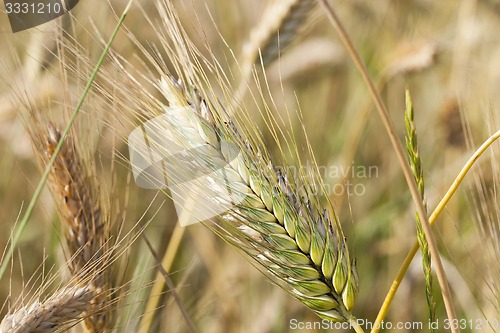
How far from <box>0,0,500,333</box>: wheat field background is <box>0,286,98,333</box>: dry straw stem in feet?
0.75

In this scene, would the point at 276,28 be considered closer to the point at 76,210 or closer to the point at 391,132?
the point at 76,210

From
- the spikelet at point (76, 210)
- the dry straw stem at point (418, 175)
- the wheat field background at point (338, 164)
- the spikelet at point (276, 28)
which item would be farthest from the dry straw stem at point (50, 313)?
the spikelet at point (276, 28)

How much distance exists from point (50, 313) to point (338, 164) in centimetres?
82

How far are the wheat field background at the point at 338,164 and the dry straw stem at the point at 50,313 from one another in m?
0.23

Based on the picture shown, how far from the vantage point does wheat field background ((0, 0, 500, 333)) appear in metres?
1.23

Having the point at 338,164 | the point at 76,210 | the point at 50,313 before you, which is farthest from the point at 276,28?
the point at 50,313

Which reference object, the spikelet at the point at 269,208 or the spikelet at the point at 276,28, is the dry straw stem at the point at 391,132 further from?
the spikelet at the point at 276,28

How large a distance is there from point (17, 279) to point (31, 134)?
0.77 m

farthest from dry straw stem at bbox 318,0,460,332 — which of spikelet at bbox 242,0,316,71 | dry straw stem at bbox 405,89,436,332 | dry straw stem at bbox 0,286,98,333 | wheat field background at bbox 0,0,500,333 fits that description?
spikelet at bbox 242,0,316,71

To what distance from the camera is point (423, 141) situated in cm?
173

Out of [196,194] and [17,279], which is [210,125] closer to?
[196,194]

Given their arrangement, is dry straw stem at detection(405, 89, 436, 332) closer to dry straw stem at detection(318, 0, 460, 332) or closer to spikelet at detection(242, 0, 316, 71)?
dry straw stem at detection(318, 0, 460, 332)

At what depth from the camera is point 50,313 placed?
2.28 ft

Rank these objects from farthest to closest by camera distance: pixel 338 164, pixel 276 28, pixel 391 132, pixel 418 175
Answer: pixel 338 164, pixel 276 28, pixel 418 175, pixel 391 132
